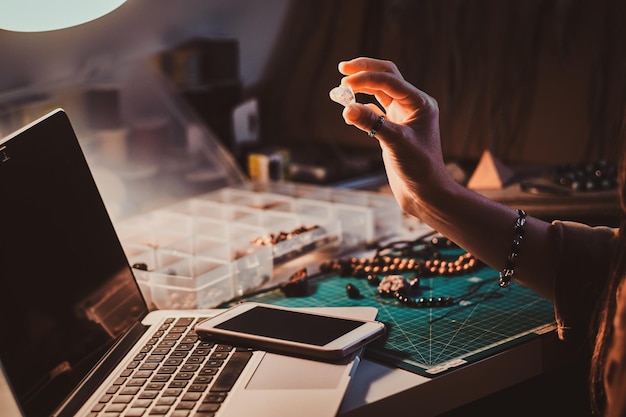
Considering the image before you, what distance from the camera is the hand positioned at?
1105 millimetres

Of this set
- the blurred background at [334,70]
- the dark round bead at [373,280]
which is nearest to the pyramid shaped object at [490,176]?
the blurred background at [334,70]

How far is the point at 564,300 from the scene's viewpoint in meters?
1.12

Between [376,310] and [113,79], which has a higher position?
[113,79]

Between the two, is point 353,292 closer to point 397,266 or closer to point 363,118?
point 397,266

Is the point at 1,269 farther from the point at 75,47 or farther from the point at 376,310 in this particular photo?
the point at 75,47

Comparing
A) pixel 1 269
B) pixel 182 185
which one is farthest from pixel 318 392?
pixel 182 185

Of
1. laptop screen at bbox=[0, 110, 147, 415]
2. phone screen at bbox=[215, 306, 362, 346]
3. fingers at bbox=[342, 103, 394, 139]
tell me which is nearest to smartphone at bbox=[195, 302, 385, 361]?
phone screen at bbox=[215, 306, 362, 346]

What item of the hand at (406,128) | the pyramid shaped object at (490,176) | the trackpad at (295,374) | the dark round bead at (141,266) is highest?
the hand at (406,128)

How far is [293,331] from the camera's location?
40.7 inches

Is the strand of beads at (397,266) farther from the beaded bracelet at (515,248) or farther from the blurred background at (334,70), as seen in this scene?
the blurred background at (334,70)

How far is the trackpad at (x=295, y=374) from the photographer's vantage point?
36.0 inches

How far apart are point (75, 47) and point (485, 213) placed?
1356mm

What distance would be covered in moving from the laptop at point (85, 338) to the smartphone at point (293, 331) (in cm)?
1

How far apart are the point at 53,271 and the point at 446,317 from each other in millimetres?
616
